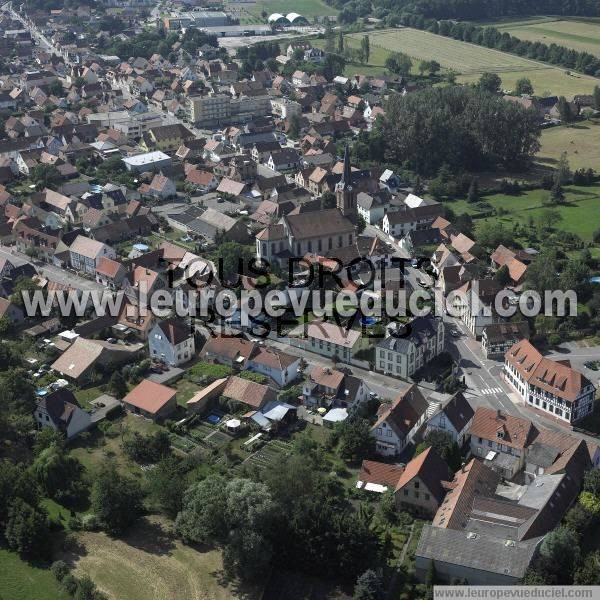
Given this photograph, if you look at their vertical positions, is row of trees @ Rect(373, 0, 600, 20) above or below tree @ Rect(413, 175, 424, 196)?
above

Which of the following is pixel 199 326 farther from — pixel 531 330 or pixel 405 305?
pixel 531 330

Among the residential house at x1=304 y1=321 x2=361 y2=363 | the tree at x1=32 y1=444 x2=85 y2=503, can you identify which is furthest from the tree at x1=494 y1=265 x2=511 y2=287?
the tree at x1=32 y1=444 x2=85 y2=503

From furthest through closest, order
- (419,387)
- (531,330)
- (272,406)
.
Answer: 1. (531,330)
2. (419,387)
3. (272,406)

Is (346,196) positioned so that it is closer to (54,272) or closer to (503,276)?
(503,276)

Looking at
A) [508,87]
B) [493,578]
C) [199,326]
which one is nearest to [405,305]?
[199,326]

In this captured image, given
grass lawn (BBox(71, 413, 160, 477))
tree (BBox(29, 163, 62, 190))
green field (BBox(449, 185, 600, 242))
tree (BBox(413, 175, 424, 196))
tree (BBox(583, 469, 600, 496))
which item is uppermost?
tree (BBox(29, 163, 62, 190))

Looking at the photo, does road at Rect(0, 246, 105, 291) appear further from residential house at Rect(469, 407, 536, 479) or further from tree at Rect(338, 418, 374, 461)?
residential house at Rect(469, 407, 536, 479)

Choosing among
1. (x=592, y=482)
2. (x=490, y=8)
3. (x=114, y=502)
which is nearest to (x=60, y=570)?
(x=114, y=502)
